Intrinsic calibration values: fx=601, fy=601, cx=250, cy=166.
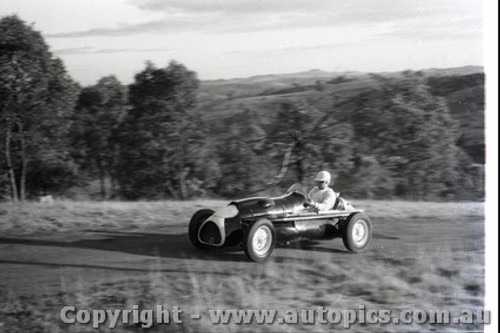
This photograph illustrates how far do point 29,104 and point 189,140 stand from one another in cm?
233

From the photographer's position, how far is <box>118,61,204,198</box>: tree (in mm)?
8836

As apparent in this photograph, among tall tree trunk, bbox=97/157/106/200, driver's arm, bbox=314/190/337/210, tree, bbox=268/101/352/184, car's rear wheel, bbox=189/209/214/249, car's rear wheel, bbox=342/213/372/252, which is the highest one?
tree, bbox=268/101/352/184

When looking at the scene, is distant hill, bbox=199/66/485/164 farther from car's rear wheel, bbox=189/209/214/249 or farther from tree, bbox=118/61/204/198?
car's rear wheel, bbox=189/209/214/249

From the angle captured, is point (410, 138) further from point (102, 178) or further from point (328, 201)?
point (102, 178)

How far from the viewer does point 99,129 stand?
907 centimetres

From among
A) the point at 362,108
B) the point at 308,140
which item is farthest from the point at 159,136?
the point at 362,108

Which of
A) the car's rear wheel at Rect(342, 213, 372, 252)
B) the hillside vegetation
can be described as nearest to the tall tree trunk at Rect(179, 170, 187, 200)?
the hillside vegetation

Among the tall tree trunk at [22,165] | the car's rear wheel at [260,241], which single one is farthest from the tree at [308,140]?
the tall tree trunk at [22,165]

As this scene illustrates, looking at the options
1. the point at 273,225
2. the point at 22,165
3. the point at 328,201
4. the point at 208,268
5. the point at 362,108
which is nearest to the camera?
the point at 208,268

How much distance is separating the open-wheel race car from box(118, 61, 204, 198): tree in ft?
5.56

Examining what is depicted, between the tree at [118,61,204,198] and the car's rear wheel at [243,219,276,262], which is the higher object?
the tree at [118,61,204,198]

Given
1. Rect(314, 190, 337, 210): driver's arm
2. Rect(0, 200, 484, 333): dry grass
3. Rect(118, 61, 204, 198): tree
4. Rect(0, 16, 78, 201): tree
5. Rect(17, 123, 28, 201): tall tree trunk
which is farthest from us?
Rect(118, 61, 204, 198): tree

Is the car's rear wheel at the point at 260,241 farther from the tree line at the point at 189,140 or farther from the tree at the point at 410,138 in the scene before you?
the tree at the point at 410,138

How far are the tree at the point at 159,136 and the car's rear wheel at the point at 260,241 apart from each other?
2.44m
